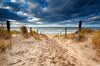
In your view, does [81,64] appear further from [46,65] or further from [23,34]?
[23,34]

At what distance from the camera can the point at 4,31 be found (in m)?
3.59

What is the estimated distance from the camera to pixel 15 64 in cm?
212

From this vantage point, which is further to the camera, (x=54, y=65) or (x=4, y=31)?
(x=4, y=31)

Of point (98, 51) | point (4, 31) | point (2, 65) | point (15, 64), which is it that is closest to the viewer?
point (2, 65)

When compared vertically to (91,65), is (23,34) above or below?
above

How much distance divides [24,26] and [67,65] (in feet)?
17.3

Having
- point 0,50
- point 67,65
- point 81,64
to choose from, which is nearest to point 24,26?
point 0,50

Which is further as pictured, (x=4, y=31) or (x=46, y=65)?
(x=4, y=31)

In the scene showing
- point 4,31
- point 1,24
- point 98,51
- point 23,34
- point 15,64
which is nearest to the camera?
point 15,64

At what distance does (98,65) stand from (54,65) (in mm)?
1847

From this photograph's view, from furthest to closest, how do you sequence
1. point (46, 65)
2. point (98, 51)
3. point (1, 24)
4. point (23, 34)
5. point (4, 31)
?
point (23, 34) < point (4, 31) < point (1, 24) < point (98, 51) < point (46, 65)

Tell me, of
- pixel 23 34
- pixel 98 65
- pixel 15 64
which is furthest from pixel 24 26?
pixel 98 65

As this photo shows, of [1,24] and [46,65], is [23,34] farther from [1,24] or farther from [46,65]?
[46,65]

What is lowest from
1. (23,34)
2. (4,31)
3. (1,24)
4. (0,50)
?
(0,50)
